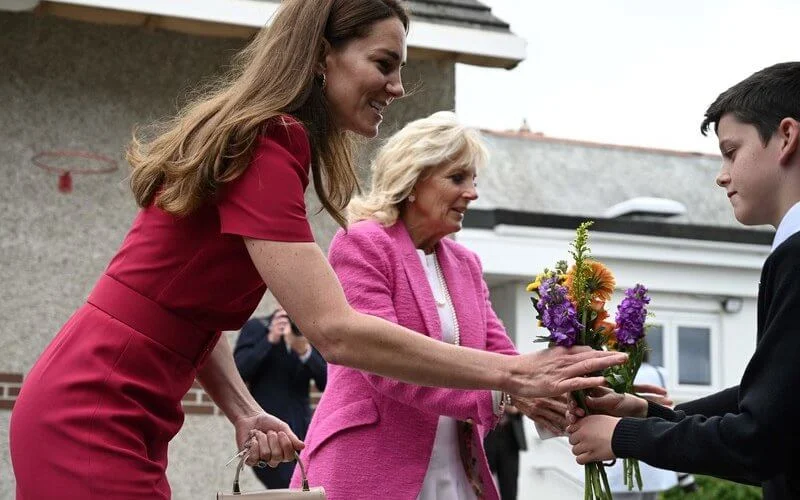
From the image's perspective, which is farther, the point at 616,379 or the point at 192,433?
the point at 192,433

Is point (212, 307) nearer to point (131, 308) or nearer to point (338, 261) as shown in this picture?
point (131, 308)

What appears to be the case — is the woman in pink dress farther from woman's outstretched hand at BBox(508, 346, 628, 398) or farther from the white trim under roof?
the white trim under roof

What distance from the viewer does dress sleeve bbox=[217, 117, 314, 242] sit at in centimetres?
278

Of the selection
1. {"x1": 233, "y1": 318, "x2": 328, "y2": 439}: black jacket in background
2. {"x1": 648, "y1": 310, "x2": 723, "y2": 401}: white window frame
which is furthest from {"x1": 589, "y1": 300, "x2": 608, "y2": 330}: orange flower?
{"x1": 648, "y1": 310, "x2": 723, "y2": 401}: white window frame

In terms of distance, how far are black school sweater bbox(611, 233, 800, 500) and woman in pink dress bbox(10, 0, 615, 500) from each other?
32 centimetres

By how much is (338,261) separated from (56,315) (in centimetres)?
397

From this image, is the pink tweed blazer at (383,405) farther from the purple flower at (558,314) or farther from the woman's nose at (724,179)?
the woman's nose at (724,179)

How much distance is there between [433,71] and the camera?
858 centimetres

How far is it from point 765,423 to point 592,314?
73cm

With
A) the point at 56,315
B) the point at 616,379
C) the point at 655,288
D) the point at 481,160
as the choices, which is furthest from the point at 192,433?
the point at 655,288

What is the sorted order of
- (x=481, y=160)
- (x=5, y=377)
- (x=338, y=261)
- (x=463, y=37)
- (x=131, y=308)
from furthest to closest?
(x=463, y=37) < (x=5, y=377) < (x=481, y=160) < (x=338, y=261) < (x=131, y=308)

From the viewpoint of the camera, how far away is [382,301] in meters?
4.22

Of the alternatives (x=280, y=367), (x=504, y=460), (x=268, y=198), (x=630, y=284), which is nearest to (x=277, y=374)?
(x=280, y=367)

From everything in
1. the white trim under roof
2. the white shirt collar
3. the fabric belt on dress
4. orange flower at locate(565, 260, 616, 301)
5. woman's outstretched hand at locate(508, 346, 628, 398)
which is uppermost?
the white trim under roof
